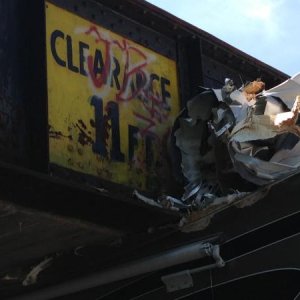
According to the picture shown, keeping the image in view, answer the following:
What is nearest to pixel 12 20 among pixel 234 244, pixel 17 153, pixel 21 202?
pixel 17 153

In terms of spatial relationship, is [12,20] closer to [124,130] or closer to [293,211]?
[124,130]

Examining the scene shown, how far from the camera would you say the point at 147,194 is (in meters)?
6.36

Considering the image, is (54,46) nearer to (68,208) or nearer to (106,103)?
(106,103)

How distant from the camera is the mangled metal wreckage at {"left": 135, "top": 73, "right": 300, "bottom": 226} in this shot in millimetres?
5652

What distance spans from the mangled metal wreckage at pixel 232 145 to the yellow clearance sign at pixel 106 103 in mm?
289

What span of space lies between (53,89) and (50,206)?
40.1 inches

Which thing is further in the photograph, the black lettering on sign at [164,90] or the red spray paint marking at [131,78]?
the black lettering on sign at [164,90]

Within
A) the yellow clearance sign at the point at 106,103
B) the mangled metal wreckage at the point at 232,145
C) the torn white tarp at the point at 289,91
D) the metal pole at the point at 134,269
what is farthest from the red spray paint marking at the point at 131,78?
the metal pole at the point at 134,269

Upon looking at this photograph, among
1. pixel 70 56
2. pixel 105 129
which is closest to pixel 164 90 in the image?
pixel 105 129

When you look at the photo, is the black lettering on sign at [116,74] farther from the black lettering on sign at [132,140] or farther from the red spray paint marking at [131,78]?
the black lettering on sign at [132,140]

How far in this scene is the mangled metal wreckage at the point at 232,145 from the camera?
18.5ft

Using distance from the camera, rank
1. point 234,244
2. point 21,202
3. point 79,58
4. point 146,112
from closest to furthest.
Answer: point 21,202 → point 234,244 → point 79,58 → point 146,112

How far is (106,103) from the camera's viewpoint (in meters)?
6.25

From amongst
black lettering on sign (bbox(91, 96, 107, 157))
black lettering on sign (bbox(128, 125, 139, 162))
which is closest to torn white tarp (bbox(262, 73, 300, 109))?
black lettering on sign (bbox(128, 125, 139, 162))
